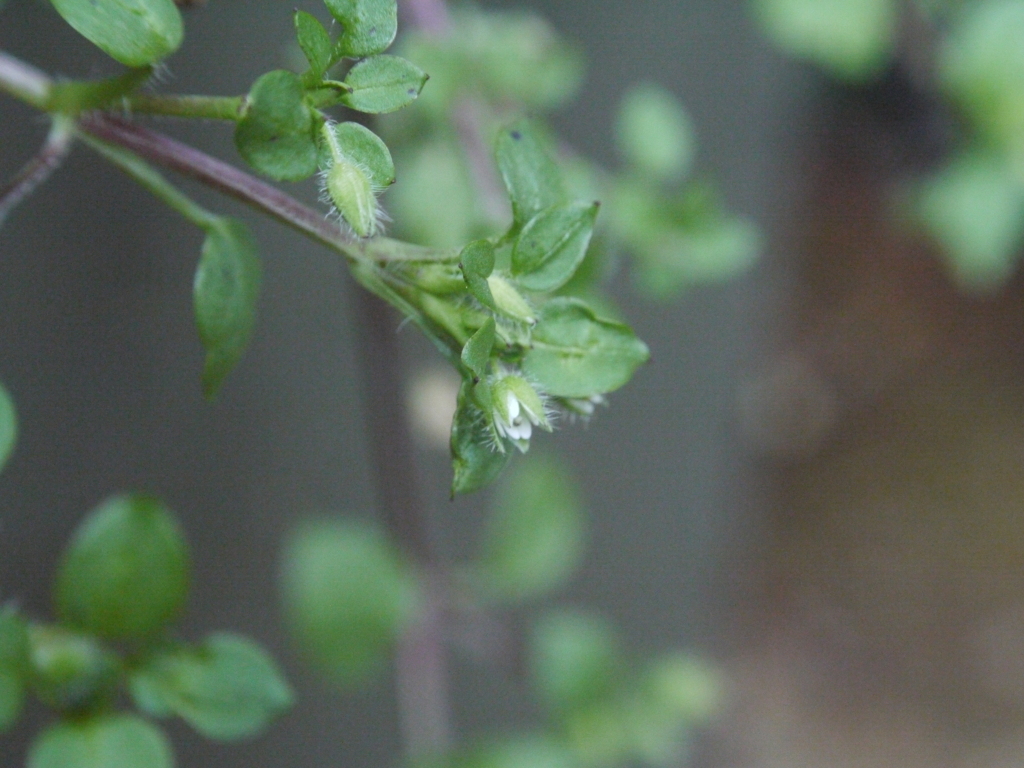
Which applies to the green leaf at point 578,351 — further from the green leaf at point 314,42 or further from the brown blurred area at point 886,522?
the brown blurred area at point 886,522

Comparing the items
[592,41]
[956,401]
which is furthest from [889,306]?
[592,41]

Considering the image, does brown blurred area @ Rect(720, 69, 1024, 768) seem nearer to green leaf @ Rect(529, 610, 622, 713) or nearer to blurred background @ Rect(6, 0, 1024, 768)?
blurred background @ Rect(6, 0, 1024, 768)

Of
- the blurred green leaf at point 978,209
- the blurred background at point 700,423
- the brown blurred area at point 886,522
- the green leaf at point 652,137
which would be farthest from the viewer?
the brown blurred area at point 886,522

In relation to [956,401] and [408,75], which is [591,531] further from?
[408,75]

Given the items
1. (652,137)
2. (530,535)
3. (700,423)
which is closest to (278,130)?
(652,137)

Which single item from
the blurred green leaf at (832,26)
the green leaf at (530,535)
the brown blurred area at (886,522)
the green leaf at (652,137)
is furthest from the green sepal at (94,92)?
the brown blurred area at (886,522)

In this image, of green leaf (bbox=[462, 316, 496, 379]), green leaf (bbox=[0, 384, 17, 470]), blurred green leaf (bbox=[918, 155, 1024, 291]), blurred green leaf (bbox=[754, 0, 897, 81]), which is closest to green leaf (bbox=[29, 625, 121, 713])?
green leaf (bbox=[0, 384, 17, 470])

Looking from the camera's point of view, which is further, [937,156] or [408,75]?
[937,156]
